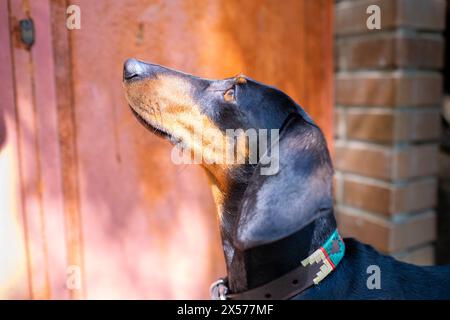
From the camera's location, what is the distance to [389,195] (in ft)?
7.85

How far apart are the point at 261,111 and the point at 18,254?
1.18m

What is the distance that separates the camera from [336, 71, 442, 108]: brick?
2.31 meters

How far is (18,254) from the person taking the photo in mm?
1791

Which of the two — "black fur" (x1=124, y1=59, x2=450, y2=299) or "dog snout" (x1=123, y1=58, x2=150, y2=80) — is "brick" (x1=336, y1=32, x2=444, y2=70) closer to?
"black fur" (x1=124, y1=59, x2=450, y2=299)

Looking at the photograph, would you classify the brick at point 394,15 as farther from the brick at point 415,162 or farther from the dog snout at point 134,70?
the dog snout at point 134,70

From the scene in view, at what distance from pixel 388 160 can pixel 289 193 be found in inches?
52.7

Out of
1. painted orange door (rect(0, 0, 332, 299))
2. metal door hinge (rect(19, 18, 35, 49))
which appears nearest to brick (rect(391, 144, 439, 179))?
painted orange door (rect(0, 0, 332, 299))

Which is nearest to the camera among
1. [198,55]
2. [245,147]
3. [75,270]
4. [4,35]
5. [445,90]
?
[245,147]

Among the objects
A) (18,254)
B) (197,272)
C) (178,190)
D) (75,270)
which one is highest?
(178,190)

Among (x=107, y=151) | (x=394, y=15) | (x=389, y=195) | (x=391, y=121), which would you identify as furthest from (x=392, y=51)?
(x=107, y=151)

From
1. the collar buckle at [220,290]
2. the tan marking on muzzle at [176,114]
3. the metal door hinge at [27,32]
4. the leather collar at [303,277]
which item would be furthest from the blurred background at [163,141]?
the leather collar at [303,277]

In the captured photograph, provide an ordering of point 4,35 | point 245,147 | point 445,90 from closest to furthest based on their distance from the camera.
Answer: point 245,147, point 4,35, point 445,90

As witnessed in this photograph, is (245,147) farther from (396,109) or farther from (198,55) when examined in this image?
(396,109)

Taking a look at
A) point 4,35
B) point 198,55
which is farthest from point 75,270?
point 198,55
